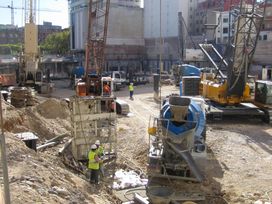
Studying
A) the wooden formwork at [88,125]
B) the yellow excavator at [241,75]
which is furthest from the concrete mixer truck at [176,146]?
the yellow excavator at [241,75]

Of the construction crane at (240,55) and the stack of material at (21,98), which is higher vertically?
the construction crane at (240,55)

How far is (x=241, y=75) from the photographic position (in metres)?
21.2

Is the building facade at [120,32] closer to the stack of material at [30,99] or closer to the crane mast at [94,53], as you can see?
the crane mast at [94,53]

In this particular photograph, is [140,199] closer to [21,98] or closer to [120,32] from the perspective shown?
[21,98]

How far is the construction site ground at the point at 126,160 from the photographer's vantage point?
905 cm

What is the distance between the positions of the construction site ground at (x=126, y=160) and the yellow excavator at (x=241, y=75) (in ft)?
2.73

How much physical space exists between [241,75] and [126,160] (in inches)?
390

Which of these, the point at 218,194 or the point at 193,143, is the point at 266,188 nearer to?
the point at 218,194

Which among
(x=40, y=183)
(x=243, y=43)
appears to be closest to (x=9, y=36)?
(x=243, y=43)

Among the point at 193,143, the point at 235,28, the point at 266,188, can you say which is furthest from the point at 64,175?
the point at 235,28

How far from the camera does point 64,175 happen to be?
10445 millimetres

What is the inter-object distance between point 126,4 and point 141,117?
6122 cm

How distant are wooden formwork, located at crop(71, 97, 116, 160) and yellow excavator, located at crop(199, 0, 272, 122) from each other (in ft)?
27.9

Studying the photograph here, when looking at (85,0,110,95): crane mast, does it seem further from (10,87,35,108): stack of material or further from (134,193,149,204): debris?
(134,193,149,204): debris
